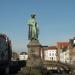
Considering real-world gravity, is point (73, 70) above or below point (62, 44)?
below

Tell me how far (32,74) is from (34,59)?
21.7 feet

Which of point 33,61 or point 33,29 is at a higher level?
point 33,29

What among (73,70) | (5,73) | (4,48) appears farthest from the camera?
(4,48)

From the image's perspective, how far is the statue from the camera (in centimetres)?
4444

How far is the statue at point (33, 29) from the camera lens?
44438 millimetres

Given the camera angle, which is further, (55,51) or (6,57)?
(55,51)

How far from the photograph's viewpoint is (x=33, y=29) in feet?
148

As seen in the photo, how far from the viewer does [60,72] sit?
47281 mm

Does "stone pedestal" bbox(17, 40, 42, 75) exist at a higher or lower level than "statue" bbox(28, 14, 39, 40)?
lower

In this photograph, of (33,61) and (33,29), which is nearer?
(33,61)

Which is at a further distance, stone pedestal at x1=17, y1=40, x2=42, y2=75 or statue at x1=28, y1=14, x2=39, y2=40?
statue at x1=28, y1=14, x2=39, y2=40

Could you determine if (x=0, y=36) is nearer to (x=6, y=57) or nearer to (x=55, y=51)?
(x=6, y=57)

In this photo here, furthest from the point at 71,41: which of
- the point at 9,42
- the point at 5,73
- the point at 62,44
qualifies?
the point at 5,73

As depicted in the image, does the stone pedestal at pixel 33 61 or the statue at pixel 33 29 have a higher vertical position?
the statue at pixel 33 29
